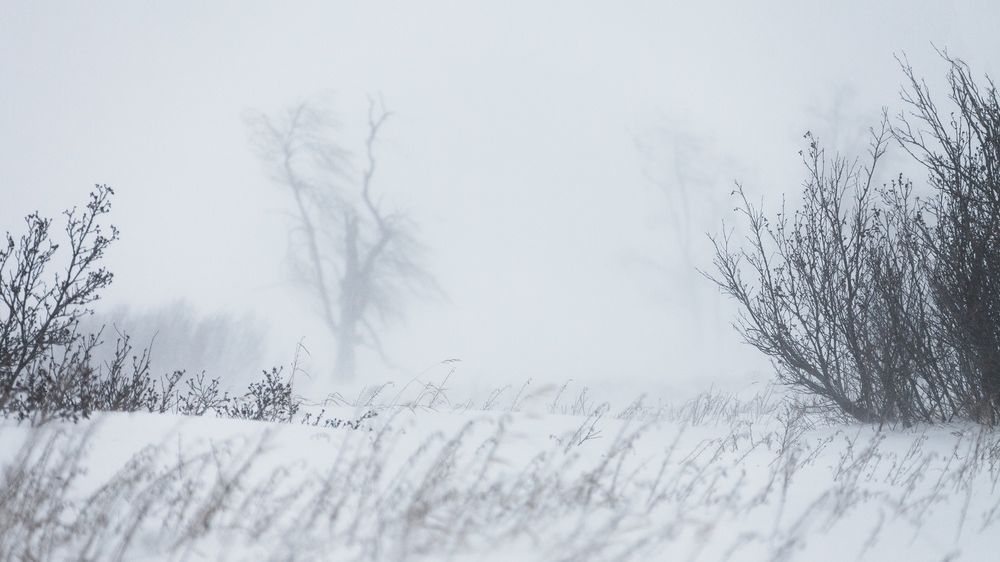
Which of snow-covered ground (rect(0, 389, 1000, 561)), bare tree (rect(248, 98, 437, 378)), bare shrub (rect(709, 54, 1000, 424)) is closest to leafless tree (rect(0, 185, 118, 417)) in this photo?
snow-covered ground (rect(0, 389, 1000, 561))

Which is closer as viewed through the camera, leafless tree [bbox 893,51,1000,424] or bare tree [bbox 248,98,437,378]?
leafless tree [bbox 893,51,1000,424]

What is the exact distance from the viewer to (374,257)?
20.4 meters

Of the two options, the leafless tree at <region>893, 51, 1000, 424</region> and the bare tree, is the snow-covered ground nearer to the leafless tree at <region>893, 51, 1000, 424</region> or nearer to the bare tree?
the leafless tree at <region>893, 51, 1000, 424</region>

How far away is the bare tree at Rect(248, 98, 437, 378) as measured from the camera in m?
19.6

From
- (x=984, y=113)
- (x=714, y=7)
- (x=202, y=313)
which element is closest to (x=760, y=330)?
(x=984, y=113)

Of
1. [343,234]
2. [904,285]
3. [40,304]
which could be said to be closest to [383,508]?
[40,304]

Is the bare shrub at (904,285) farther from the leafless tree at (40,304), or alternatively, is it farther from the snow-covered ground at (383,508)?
the leafless tree at (40,304)

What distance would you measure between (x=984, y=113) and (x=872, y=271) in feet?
7.82

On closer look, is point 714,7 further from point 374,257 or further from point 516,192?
point 374,257

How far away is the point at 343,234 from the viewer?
21.0 m

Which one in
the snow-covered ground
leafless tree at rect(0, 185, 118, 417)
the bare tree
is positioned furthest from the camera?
the bare tree

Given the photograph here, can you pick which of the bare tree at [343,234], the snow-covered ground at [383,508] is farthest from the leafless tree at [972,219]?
the bare tree at [343,234]

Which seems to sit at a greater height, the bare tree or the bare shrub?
the bare tree

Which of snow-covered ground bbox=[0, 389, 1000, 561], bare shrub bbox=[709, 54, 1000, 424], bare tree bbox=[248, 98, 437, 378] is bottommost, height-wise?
snow-covered ground bbox=[0, 389, 1000, 561]
